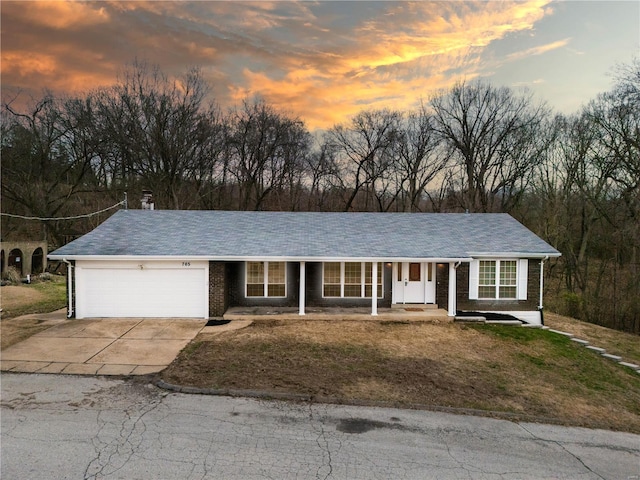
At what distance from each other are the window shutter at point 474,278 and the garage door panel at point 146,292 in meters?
9.95

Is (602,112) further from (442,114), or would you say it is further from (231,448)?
(231,448)

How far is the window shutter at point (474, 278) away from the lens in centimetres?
1437

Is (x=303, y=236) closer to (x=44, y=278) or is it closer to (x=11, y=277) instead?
(x=11, y=277)

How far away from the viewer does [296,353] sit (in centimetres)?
962

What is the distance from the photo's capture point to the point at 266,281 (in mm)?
14055

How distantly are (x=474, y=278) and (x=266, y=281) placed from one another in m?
8.05

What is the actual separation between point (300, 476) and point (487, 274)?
39.4 ft

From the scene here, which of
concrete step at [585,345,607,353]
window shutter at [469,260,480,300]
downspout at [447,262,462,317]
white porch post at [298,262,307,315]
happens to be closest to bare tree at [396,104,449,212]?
window shutter at [469,260,480,300]

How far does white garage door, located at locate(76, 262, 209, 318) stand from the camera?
12727mm

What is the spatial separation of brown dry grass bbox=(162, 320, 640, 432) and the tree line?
429 inches

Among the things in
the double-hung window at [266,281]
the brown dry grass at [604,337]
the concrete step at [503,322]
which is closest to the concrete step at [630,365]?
the brown dry grass at [604,337]

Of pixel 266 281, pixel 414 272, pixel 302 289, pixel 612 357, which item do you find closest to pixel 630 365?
pixel 612 357

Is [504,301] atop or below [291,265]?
below

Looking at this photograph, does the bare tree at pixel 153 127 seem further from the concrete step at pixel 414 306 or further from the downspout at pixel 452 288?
→ the downspout at pixel 452 288
